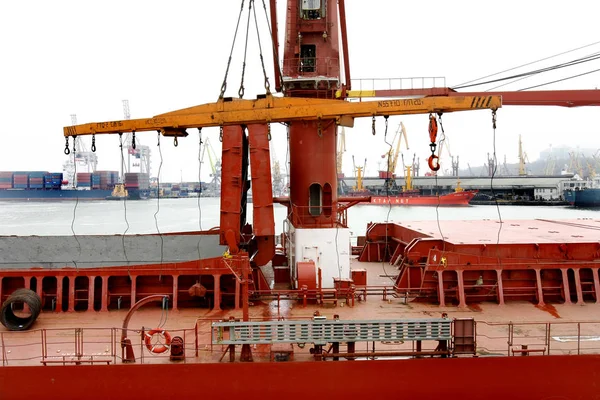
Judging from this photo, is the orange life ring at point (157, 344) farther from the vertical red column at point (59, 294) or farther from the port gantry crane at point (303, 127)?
the vertical red column at point (59, 294)

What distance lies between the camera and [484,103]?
35.7ft

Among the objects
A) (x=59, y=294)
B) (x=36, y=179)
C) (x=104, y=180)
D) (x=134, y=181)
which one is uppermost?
(x=36, y=179)

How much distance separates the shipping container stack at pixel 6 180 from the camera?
110 m

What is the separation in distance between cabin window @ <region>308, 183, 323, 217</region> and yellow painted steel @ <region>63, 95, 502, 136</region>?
2540 millimetres

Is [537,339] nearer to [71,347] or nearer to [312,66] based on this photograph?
[312,66]

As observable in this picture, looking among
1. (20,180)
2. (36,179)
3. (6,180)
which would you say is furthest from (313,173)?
(6,180)

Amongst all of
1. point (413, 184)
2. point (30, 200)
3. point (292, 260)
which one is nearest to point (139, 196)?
point (30, 200)

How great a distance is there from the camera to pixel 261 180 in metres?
11.9

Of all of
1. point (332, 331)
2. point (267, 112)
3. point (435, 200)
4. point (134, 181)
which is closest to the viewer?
point (332, 331)

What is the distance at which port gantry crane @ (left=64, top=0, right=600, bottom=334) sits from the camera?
1153cm

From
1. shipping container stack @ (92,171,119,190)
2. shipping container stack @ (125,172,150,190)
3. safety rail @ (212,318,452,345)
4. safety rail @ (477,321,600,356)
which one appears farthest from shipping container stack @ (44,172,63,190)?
safety rail @ (477,321,600,356)

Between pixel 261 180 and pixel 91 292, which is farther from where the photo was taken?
pixel 261 180

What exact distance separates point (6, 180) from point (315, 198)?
120 metres

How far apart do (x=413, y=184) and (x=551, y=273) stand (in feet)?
327
